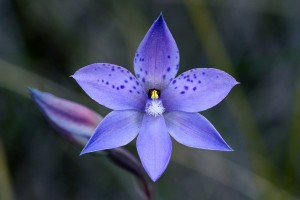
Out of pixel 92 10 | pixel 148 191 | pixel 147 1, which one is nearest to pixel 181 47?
pixel 147 1

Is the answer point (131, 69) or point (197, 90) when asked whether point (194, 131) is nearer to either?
point (197, 90)

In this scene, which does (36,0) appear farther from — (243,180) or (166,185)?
(243,180)

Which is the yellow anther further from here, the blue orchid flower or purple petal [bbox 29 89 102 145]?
purple petal [bbox 29 89 102 145]

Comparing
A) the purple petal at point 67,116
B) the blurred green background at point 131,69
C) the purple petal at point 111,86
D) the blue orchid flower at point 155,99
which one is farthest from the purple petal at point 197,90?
the blurred green background at point 131,69

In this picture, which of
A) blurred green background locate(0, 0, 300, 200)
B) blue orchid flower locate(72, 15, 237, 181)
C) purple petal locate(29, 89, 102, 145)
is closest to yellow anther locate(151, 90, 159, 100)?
blue orchid flower locate(72, 15, 237, 181)

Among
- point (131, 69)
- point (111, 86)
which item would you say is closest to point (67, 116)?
point (111, 86)
